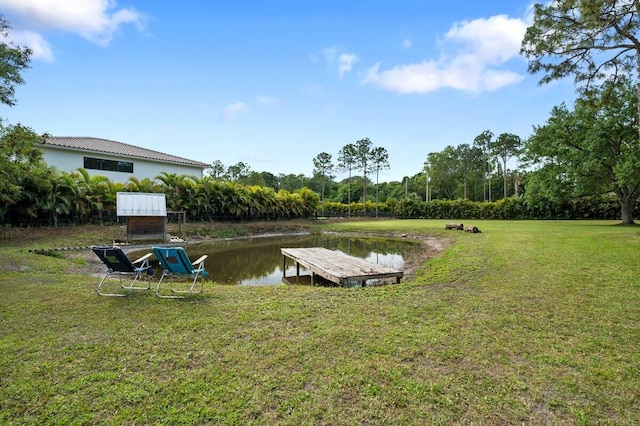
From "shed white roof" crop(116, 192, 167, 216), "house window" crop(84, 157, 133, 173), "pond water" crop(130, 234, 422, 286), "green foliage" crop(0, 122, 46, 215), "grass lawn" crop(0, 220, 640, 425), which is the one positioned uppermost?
"house window" crop(84, 157, 133, 173)

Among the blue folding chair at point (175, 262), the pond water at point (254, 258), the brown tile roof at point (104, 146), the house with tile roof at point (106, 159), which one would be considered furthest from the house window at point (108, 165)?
the blue folding chair at point (175, 262)

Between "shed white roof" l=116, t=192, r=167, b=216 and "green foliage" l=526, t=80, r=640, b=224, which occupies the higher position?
"green foliage" l=526, t=80, r=640, b=224

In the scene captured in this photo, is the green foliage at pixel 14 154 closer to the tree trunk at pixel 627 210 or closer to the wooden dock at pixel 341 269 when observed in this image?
the wooden dock at pixel 341 269

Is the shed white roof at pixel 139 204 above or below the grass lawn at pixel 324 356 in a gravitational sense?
above

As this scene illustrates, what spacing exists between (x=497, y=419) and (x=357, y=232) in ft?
70.7

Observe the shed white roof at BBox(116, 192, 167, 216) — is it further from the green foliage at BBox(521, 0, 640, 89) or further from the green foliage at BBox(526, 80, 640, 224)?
the green foliage at BBox(526, 80, 640, 224)

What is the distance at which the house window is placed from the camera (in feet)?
72.4

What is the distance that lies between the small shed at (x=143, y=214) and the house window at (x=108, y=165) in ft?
35.0

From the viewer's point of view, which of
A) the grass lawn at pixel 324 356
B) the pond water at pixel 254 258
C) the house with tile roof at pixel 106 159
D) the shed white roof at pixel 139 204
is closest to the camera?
the grass lawn at pixel 324 356

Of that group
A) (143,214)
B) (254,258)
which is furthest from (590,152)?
(143,214)

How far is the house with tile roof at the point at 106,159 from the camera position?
20.7 metres

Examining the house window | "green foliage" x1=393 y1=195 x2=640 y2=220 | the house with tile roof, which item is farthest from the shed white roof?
"green foliage" x1=393 y1=195 x2=640 y2=220

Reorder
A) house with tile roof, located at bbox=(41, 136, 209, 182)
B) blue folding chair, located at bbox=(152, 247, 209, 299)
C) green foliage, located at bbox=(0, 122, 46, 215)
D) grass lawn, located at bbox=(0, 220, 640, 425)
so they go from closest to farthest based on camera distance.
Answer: grass lawn, located at bbox=(0, 220, 640, 425) < blue folding chair, located at bbox=(152, 247, 209, 299) < green foliage, located at bbox=(0, 122, 46, 215) < house with tile roof, located at bbox=(41, 136, 209, 182)

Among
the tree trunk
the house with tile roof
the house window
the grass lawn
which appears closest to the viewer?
the grass lawn
